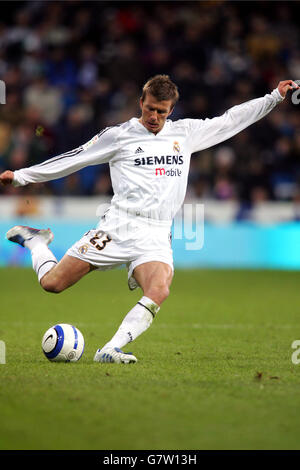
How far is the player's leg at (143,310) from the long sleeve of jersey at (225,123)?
110 centimetres

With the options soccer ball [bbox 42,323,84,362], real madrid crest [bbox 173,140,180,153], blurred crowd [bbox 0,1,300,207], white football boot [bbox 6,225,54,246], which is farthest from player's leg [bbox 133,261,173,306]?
blurred crowd [bbox 0,1,300,207]

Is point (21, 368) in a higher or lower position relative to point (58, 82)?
lower

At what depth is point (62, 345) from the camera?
6.16 metres

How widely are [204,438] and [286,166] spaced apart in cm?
1357

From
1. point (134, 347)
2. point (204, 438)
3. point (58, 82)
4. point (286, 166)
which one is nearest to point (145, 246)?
point (134, 347)

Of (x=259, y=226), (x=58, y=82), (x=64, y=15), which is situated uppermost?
(x=64, y=15)

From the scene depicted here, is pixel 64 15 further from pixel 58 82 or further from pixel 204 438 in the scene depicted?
pixel 204 438

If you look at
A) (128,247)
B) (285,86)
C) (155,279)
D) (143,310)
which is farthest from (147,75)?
(143,310)

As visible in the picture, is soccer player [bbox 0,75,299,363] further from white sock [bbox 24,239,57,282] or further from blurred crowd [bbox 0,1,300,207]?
blurred crowd [bbox 0,1,300,207]

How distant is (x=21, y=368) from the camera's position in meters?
5.88

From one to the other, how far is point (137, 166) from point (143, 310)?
45.8 inches
